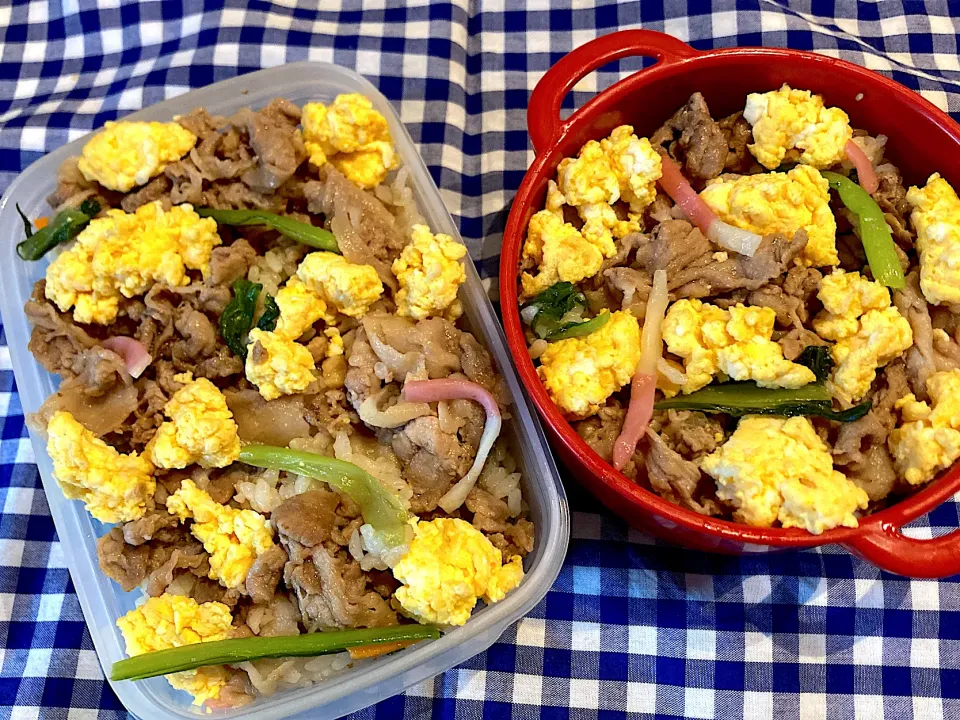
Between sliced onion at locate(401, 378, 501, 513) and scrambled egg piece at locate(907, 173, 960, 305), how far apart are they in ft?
2.73

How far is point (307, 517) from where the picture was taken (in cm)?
137

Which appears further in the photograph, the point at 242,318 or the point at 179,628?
the point at 242,318

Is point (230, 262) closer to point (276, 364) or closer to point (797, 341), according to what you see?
point (276, 364)

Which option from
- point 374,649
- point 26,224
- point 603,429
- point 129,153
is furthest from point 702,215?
point 26,224

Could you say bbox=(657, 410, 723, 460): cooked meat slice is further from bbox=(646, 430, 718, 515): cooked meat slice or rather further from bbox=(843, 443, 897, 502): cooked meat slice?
bbox=(843, 443, 897, 502): cooked meat slice

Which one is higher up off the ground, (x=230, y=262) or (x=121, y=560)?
(x=230, y=262)

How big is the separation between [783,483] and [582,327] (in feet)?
1.42

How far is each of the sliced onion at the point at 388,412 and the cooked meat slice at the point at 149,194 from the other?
0.57 meters

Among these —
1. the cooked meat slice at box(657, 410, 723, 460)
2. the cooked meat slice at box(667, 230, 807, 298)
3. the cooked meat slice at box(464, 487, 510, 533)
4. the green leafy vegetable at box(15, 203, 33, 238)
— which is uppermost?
the cooked meat slice at box(667, 230, 807, 298)

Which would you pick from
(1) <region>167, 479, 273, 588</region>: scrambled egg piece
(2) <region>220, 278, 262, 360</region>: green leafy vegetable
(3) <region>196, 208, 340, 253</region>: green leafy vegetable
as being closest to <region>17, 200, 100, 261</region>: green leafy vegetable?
(3) <region>196, 208, 340, 253</region>: green leafy vegetable

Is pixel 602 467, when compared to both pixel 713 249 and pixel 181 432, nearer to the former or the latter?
pixel 713 249

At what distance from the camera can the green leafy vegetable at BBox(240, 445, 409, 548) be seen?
135 cm

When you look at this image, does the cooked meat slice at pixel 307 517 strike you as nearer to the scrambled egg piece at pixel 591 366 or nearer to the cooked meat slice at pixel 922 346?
the scrambled egg piece at pixel 591 366

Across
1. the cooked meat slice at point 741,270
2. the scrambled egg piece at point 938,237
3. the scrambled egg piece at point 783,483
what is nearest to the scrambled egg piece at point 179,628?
the scrambled egg piece at point 783,483
